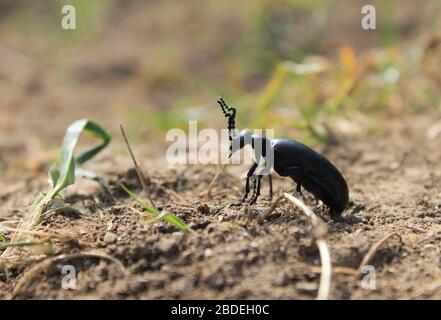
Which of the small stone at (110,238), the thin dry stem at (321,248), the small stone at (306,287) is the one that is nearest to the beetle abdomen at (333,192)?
the thin dry stem at (321,248)

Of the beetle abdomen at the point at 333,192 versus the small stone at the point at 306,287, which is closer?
the small stone at the point at 306,287

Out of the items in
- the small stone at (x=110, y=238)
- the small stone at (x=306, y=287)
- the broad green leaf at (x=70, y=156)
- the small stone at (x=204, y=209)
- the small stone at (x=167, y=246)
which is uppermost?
the broad green leaf at (x=70, y=156)

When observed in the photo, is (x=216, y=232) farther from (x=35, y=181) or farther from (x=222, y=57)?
(x=222, y=57)

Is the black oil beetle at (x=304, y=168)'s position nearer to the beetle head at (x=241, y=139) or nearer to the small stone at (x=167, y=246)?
the beetle head at (x=241, y=139)

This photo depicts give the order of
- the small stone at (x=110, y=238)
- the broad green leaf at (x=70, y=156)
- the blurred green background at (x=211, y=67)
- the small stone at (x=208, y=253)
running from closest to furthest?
the small stone at (x=208, y=253) → the small stone at (x=110, y=238) → the broad green leaf at (x=70, y=156) → the blurred green background at (x=211, y=67)

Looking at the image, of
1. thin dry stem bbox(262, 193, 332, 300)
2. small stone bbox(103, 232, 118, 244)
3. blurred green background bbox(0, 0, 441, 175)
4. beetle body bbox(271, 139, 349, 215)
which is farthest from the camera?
blurred green background bbox(0, 0, 441, 175)

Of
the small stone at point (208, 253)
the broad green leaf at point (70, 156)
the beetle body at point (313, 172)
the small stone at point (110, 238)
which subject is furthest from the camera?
the broad green leaf at point (70, 156)

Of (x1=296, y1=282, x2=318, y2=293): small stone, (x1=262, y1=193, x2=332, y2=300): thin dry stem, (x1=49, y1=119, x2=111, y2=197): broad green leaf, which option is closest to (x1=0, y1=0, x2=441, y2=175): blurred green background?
(x1=49, y1=119, x2=111, y2=197): broad green leaf

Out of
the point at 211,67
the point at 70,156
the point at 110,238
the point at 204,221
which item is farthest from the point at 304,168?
the point at 211,67

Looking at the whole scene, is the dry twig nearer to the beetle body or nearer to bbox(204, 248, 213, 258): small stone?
bbox(204, 248, 213, 258): small stone
